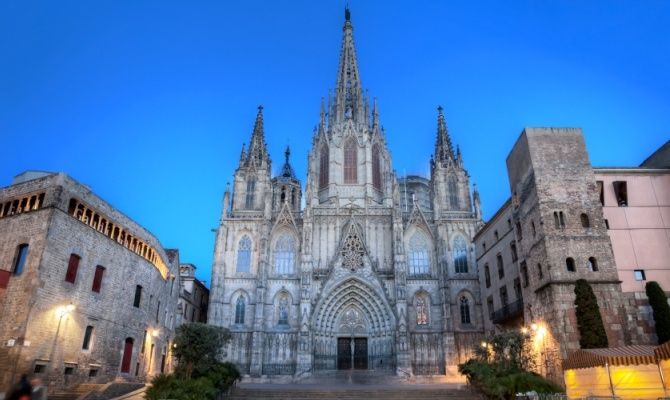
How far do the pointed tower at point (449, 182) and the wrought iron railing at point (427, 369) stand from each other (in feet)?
42.1

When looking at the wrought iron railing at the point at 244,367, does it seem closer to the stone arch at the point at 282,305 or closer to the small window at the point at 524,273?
the stone arch at the point at 282,305

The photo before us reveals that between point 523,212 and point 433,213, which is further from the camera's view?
point 433,213

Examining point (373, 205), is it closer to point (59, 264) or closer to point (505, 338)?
point (505, 338)

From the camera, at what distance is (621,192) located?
22438 mm

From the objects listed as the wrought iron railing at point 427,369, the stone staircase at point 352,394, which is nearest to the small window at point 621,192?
the stone staircase at point 352,394

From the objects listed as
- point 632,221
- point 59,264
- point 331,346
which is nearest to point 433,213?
point 331,346

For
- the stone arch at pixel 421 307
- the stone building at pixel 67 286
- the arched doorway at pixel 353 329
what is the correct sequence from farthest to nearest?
the stone arch at pixel 421 307, the arched doorway at pixel 353 329, the stone building at pixel 67 286

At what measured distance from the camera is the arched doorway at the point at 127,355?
24547 mm

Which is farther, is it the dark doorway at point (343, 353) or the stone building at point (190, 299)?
the stone building at point (190, 299)

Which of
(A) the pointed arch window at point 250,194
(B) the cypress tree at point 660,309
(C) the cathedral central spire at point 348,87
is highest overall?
(C) the cathedral central spire at point 348,87

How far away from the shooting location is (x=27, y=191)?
20312mm

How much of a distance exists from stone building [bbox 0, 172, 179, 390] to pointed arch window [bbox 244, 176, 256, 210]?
1591cm

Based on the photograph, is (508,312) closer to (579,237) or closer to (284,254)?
(579,237)

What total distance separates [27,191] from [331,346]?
23.9m
